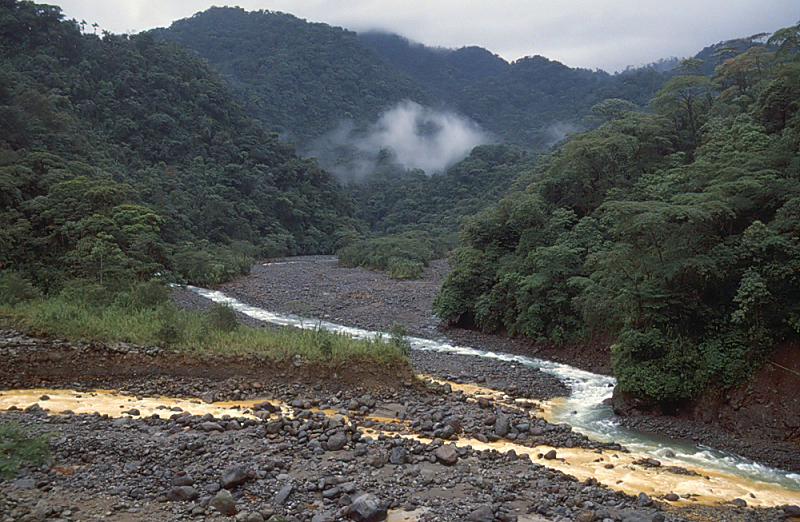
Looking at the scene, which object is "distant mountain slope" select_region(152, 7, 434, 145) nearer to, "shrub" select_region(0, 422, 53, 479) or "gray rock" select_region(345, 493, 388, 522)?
"gray rock" select_region(345, 493, 388, 522)

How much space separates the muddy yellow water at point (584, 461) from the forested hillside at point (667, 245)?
286 cm

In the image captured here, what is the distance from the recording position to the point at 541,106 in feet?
454

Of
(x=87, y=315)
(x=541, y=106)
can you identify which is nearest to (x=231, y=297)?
(x=87, y=315)

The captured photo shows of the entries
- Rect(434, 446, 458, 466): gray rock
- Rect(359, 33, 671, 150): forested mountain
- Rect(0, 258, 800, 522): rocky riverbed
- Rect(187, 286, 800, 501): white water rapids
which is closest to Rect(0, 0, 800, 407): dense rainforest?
Rect(187, 286, 800, 501): white water rapids

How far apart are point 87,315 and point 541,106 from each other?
136617mm

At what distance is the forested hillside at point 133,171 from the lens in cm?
2155

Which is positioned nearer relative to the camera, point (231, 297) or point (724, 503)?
point (724, 503)

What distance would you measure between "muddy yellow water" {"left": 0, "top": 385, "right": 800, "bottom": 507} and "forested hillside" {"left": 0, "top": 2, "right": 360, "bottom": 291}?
7904mm

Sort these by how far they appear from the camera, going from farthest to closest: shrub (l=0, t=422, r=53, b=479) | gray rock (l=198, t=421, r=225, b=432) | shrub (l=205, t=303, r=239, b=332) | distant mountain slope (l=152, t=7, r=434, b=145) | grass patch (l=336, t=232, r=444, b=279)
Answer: distant mountain slope (l=152, t=7, r=434, b=145) < grass patch (l=336, t=232, r=444, b=279) < shrub (l=205, t=303, r=239, b=332) < gray rock (l=198, t=421, r=225, b=432) < shrub (l=0, t=422, r=53, b=479)

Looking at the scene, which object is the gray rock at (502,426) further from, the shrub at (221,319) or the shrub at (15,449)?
the shrub at (221,319)

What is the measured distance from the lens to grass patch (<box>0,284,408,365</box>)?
548 inches

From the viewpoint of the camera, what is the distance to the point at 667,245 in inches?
520

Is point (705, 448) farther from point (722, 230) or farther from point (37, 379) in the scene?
point (37, 379)

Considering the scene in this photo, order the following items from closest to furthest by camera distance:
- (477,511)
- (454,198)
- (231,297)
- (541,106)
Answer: (477,511) → (231,297) → (454,198) → (541,106)
